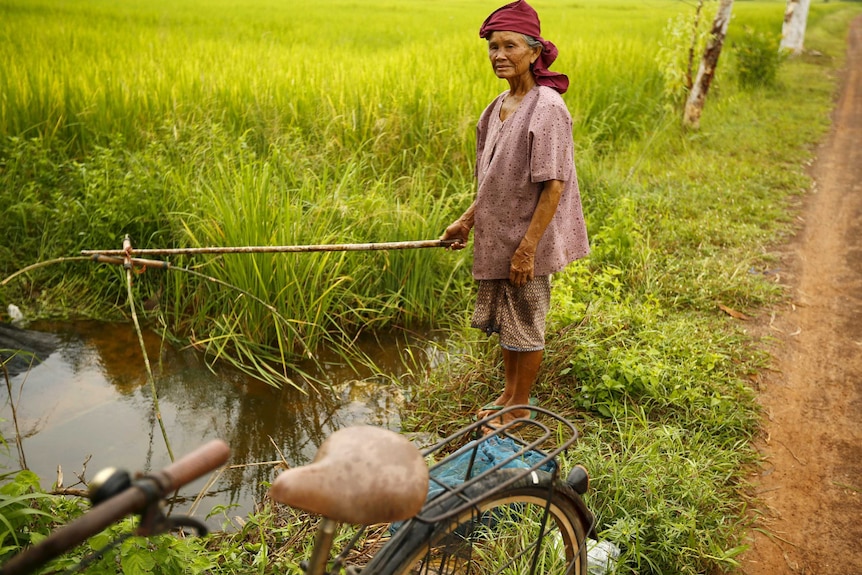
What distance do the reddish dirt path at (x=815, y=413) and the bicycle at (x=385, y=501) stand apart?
2.62 feet

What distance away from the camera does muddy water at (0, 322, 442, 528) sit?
2.86 metres

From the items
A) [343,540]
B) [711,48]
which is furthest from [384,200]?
[711,48]

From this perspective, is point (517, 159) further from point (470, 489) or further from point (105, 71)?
point (105, 71)

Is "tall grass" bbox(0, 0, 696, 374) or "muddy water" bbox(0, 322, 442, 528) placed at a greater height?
"tall grass" bbox(0, 0, 696, 374)

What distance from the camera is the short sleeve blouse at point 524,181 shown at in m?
2.29

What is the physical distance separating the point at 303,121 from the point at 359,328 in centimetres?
186

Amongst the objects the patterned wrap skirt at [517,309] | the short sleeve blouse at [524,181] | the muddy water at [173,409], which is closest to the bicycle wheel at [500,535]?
the patterned wrap skirt at [517,309]

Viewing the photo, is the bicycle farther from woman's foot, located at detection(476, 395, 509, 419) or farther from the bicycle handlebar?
woman's foot, located at detection(476, 395, 509, 419)

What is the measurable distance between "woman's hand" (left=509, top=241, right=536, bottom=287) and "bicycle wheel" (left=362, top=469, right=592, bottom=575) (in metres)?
0.76

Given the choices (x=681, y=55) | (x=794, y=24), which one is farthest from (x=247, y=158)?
(x=794, y=24)

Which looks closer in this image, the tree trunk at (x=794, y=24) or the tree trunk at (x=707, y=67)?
the tree trunk at (x=707, y=67)

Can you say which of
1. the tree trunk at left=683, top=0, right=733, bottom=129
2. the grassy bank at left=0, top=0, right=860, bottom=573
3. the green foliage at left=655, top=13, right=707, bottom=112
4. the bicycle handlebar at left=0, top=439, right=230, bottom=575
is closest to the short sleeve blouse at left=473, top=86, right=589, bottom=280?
the grassy bank at left=0, top=0, right=860, bottom=573

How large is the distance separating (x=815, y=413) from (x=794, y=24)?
1254 cm

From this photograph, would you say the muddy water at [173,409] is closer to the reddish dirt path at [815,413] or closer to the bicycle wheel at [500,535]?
the bicycle wheel at [500,535]
